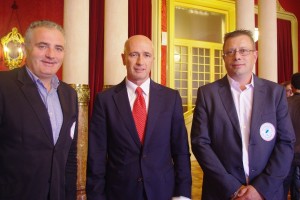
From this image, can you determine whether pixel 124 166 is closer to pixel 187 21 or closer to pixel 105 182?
pixel 105 182

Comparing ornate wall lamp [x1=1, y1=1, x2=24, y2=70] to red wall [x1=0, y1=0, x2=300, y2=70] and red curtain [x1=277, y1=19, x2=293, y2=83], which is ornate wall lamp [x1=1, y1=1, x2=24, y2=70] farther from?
red curtain [x1=277, y1=19, x2=293, y2=83]

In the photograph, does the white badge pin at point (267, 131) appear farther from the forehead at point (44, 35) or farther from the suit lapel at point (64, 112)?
the forehead at point (44, 35)

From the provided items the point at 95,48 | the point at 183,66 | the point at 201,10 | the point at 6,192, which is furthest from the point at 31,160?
the point at 201,10

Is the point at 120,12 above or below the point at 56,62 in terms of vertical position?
above

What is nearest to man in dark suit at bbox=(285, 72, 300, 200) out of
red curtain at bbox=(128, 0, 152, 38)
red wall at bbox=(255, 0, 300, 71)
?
red curtain at bbox=(128, 0, 152, 38)

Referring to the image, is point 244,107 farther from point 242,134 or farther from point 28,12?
point 28,12

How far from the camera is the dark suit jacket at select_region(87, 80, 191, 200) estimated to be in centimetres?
171

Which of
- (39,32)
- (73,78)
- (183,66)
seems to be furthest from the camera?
(183,66)

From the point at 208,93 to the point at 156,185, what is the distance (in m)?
0.61

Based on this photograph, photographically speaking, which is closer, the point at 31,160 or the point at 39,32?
the point at 31,160

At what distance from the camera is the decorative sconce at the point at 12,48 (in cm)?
530

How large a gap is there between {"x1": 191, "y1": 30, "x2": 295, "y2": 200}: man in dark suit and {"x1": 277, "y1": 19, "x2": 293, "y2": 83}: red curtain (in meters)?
7.41

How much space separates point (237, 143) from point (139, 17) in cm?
512

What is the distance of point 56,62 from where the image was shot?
1.59 metres
